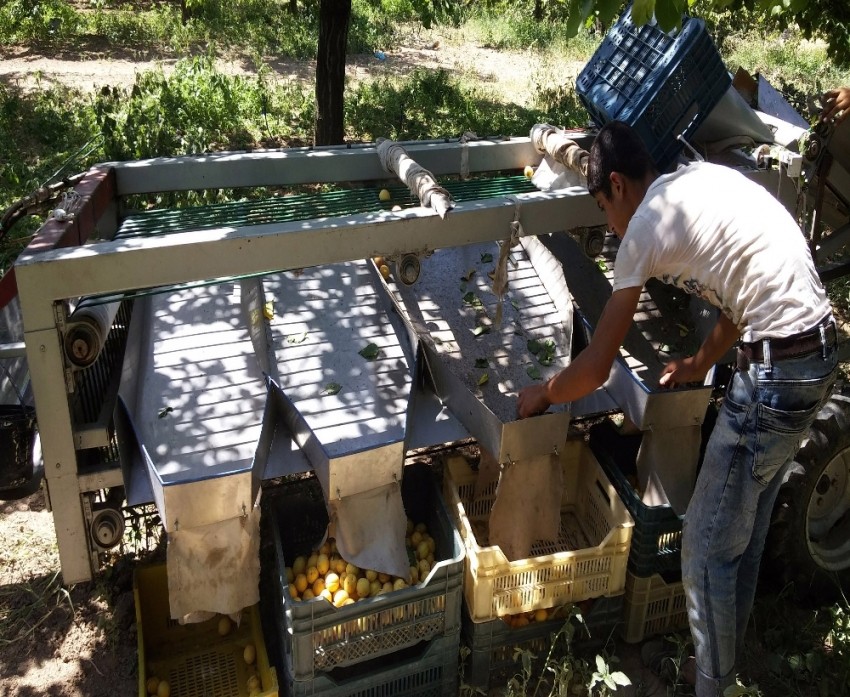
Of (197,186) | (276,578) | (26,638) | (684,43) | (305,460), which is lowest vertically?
(26,638)

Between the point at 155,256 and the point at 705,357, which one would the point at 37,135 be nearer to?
the point at 155,256

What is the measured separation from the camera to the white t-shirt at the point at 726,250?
2.59m

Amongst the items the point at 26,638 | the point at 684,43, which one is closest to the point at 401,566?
the point at 26,638

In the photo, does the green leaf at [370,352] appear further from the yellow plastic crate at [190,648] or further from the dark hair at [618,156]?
the dark hair at [618,156]

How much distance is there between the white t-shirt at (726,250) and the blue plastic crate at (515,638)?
4.91 ft

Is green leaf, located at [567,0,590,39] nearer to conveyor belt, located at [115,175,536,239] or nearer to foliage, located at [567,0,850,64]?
foliage, located at [567,0,850,64]

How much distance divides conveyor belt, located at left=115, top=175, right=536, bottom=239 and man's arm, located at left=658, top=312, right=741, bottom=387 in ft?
4.20

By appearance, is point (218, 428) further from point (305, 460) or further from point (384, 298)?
point (384, 298)

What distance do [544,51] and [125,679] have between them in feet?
56.9

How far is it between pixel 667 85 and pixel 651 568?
237cm

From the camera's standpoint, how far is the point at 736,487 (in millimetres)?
2801

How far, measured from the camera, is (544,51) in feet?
59.7

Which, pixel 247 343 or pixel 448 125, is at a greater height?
pixel 247 343

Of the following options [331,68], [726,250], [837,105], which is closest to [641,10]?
[726,250]
